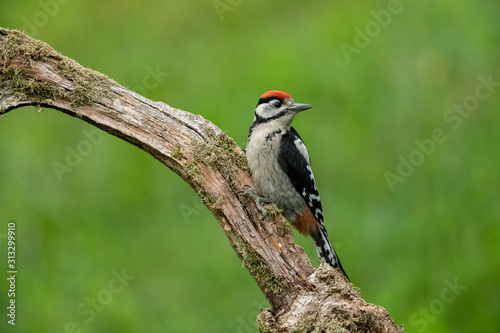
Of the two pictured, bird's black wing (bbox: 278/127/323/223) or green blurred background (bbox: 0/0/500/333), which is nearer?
bird's black wing (bbox: 278/127/323/223)

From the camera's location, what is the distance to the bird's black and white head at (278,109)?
5755mm

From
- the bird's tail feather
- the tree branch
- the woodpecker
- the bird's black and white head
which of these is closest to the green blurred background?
the bird's tail feather

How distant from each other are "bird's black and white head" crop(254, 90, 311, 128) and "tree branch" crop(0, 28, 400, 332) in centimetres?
120

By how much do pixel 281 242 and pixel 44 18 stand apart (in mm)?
7361

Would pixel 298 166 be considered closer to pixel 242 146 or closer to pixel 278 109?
pixel 278 109

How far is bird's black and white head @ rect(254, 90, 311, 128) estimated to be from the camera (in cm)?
576

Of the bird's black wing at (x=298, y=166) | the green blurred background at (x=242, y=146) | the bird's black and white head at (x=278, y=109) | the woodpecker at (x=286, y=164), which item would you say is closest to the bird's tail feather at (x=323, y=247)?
the woodpecker at (x=286, y=164)

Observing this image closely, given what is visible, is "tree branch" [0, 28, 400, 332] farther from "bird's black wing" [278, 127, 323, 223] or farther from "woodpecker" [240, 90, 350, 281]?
"bird's black wing" [278, 127, 323, 223]

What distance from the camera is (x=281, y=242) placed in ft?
15.4

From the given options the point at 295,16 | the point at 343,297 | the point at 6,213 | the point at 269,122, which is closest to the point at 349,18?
the point at 295,16

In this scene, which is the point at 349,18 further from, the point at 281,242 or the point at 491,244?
the point at 281,242

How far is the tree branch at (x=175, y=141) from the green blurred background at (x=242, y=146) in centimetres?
314

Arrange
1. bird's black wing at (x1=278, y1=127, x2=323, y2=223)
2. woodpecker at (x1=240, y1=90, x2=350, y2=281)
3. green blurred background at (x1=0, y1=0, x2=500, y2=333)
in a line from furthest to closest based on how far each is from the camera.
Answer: green blurred background at (x1=0, y1=0, x2=500, y2=333) → bird's black wing at (x1=278, y1=127, x2=323, y2=223) → woodpecker at (x1=240, y1=90, x2=350, y2=281)

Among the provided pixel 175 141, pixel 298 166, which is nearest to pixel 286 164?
pixel 298 166
